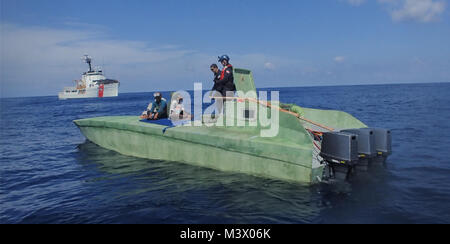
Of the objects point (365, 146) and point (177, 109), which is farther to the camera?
point (177, 109)

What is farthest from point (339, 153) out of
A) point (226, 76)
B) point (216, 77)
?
point (216, 77)

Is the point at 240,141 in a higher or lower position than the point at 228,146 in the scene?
higher

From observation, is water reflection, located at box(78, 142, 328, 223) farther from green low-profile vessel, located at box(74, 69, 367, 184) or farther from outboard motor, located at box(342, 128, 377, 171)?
outboard motor, located at box(342, 128, 377, 171)

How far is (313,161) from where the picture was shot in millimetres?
6523

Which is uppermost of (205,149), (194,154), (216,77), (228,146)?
(216,77)

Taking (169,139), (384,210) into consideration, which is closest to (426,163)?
(384,210)

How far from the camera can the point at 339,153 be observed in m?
6.04

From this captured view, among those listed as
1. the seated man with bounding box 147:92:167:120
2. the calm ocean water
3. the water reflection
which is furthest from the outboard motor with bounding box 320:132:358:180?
the seated man with bounding box 147:92:167:120

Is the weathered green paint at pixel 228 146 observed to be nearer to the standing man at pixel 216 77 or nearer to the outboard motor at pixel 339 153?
the outboard motor at pixel 339 153

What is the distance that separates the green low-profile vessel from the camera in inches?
260

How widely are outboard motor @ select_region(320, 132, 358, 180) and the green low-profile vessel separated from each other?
277 millimetres

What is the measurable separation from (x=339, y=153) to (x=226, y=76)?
4.45 meters

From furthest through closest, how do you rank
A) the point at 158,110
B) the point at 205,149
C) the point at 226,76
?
1. the point at 158,110
2. the point at 226,76
3. the point at 205,149

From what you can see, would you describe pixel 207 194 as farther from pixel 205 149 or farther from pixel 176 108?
pixel 176 108
